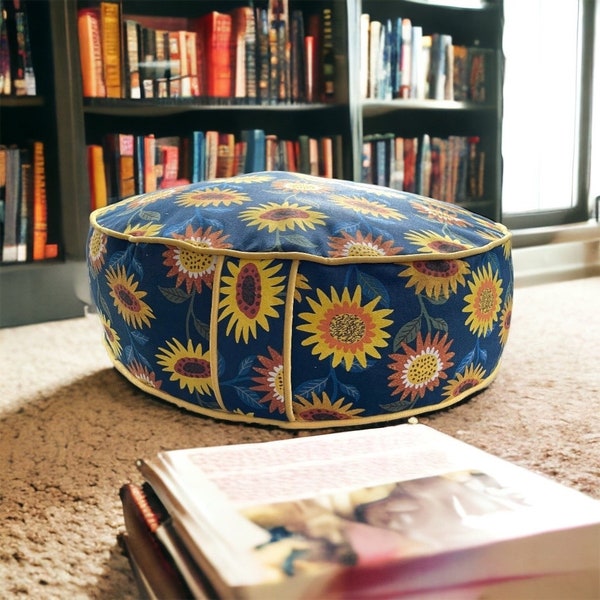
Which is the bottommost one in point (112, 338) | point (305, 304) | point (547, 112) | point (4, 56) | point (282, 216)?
point (112, 338)

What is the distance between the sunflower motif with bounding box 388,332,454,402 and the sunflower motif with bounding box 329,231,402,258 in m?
0.13

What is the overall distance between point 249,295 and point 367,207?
0.25m

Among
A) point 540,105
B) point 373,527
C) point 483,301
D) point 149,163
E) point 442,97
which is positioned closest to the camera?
point 373,527

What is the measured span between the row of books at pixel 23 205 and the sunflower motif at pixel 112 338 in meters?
0.73

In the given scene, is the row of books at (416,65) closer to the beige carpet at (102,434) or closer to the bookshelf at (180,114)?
the bookshelf at (180,114)

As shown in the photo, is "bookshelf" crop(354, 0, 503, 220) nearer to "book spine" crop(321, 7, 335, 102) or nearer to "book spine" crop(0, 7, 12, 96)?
"book spine" crop(321, 7, 335, 102)

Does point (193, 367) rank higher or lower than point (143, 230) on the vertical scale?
lower

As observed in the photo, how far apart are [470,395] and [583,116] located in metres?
2.17

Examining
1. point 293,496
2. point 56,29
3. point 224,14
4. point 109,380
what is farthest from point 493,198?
point 293,496

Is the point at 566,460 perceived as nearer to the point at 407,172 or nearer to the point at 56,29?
the point at 56,29

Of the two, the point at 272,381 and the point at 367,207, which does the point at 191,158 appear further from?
the point at 272,381

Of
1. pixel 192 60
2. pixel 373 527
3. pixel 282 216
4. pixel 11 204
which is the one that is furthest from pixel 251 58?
pixel 373 527

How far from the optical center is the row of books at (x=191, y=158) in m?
2.05

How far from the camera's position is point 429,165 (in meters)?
2.62
